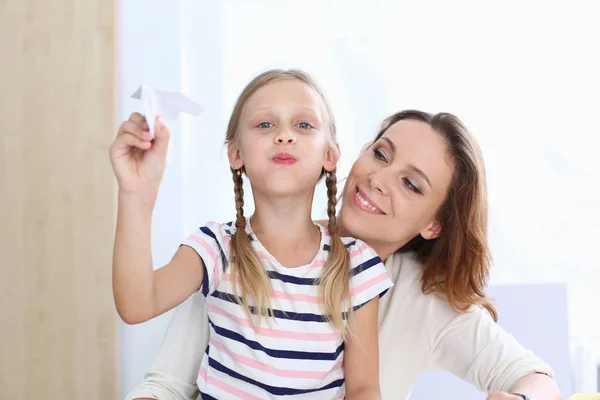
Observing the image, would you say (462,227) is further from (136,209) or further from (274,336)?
(136,209)

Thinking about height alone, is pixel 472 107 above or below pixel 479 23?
below

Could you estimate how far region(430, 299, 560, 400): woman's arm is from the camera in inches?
63.2

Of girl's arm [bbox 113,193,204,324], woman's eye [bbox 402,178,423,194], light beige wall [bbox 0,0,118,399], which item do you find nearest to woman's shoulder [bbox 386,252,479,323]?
woman's eye [bbox 402,178,423,194]

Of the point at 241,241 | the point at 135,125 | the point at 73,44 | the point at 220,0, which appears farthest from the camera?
the point at 220,0

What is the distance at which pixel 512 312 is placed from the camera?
9.11 feet

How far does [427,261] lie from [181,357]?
2.12 ft

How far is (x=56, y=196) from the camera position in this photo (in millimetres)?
2650

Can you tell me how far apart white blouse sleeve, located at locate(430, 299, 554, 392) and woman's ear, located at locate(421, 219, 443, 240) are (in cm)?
17

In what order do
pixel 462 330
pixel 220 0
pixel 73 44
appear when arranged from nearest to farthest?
1. pixel 462 330
2. pixel 73 44
3. pixel 220 0

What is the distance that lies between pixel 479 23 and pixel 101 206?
1.68 m

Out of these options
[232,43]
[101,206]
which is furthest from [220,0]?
[101,206]

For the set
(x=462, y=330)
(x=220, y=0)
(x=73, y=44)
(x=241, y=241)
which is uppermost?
(x=220, y=0)

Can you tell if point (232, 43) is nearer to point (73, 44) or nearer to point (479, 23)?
point (73, 44)

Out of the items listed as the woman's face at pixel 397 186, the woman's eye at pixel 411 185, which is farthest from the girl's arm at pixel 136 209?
the woman's eye at pixel 411 185
